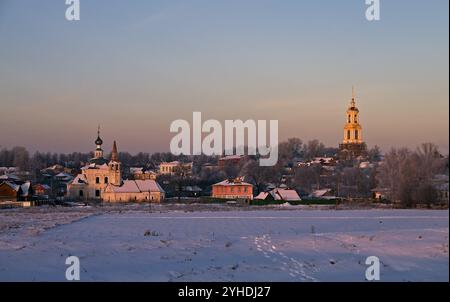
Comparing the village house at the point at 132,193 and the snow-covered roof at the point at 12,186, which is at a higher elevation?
the snow-covered roof at the point at 12,186

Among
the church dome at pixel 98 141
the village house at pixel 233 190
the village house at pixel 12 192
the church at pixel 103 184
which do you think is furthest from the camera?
the church dome at pixel 98 141

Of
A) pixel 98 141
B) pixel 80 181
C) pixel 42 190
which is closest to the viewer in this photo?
pixel 80 181

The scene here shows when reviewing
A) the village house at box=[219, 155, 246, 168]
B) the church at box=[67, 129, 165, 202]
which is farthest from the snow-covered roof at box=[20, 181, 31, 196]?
the village house at box=[219, 155, 246, 168]

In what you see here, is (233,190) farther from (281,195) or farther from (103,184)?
(103,184)

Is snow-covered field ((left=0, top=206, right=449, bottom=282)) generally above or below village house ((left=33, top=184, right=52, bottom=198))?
above

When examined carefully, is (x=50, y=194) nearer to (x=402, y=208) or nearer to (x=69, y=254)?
(x=402, y=208)

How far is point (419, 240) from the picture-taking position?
60.7 ft

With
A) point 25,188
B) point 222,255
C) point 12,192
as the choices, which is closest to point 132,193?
point 25,188

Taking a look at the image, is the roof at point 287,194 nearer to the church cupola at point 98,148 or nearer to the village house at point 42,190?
the church cupola at point 98,148

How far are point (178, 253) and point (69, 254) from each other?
3251mm

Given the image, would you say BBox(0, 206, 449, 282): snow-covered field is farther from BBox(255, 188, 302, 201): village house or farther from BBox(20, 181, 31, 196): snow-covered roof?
BBox(20, 181, 31, 196): snow-covered roof

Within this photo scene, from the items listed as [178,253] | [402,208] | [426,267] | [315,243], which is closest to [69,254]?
[178,253]

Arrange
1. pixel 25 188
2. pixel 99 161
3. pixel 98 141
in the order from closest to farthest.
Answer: pixel 25 188, pixel 99 161, pixel 98 141

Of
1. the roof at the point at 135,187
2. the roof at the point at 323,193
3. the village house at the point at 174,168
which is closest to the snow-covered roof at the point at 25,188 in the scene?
the roof at the point at 135,187
